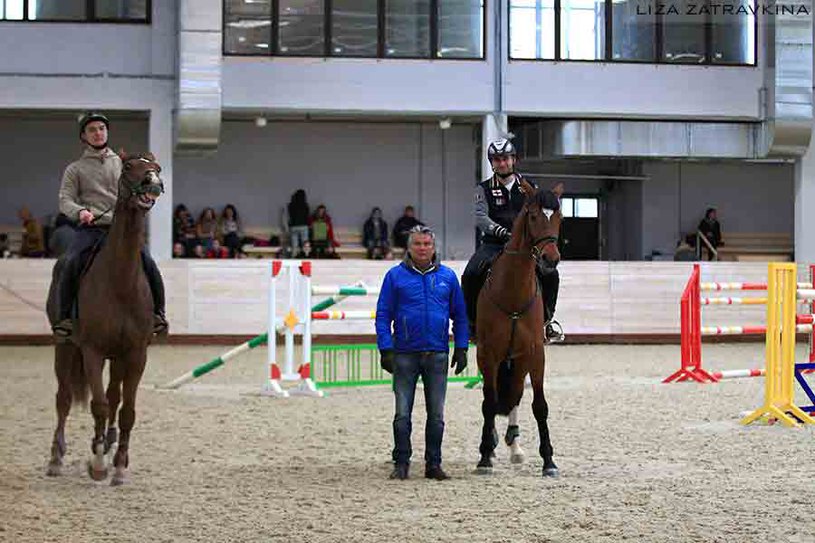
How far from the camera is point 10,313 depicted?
26.2 meters

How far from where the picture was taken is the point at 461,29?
2886 centimetres

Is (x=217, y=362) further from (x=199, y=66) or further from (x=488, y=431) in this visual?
(x=199, y=66)

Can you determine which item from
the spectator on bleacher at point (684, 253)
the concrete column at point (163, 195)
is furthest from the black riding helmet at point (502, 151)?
the spectator on bleacher at point (684, 253)

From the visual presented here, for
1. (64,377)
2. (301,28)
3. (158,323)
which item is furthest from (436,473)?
(301,28)

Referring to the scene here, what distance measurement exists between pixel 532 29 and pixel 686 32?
11.0ft

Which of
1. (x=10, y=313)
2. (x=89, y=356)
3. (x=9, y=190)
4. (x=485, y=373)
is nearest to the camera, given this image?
(x=89, y=356)

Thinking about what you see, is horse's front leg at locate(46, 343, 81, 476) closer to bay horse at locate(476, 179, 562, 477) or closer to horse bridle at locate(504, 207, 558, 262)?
bay horse at locate(476, 179, 562, 477)

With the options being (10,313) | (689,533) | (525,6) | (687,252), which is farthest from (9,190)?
(689,533)

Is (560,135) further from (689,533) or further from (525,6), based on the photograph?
(689,533)

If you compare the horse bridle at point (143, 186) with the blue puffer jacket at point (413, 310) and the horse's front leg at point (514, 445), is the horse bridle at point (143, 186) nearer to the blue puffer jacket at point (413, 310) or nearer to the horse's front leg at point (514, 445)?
the blue puffer jacket at point (413, 310)

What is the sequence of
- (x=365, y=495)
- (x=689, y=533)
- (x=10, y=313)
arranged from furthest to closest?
(x=10, y=313)
(x=365, y=495)
(x=689, y=533)

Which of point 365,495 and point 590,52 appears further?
point 590,52

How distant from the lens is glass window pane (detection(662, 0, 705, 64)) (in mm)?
29516

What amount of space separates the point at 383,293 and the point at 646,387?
8.30 metres
